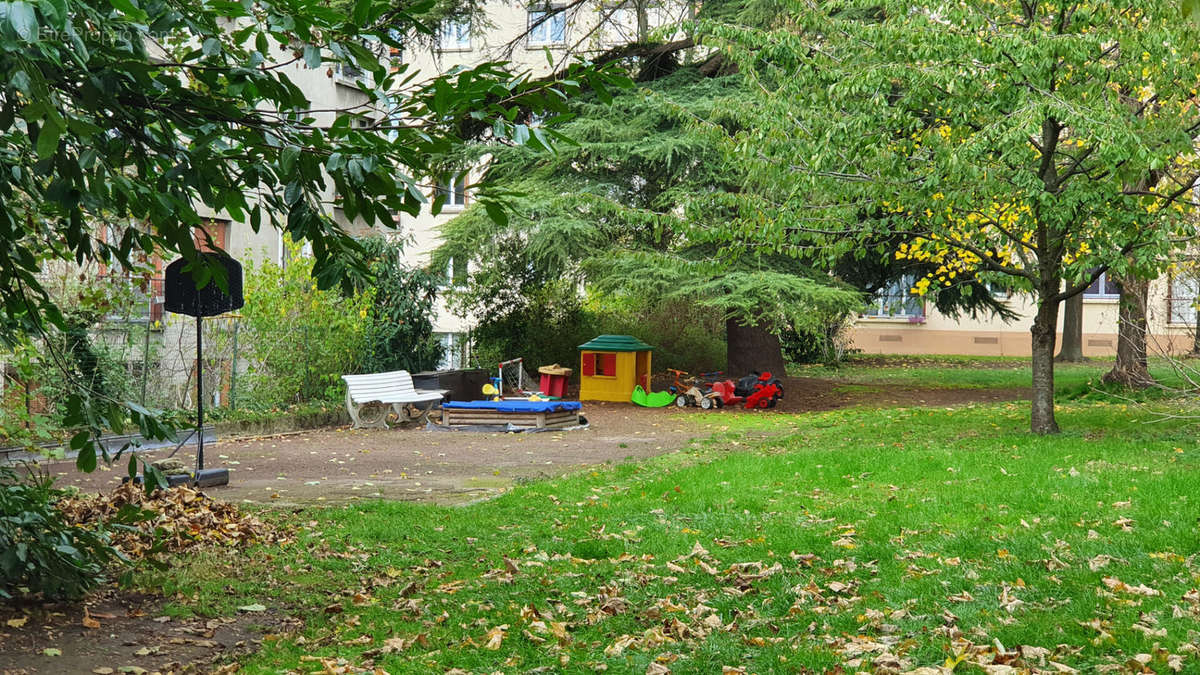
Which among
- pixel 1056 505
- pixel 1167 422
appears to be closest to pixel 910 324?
pixel 1167 422

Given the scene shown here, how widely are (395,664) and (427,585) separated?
57.8 inches

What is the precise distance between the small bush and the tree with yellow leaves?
316 inches

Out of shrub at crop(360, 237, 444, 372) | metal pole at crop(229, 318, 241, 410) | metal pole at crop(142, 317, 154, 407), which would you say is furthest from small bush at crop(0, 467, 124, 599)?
shrub at crop(360, 237, 444, 372)

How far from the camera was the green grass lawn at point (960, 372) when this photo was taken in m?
20.5

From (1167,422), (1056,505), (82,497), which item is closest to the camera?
(1056,505)

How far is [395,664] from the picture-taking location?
5078 mm

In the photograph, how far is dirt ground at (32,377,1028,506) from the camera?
407 inches

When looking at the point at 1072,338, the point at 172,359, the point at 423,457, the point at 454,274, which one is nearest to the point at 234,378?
the point at 172,359

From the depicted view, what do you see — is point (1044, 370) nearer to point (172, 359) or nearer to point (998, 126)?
point (998, 126)

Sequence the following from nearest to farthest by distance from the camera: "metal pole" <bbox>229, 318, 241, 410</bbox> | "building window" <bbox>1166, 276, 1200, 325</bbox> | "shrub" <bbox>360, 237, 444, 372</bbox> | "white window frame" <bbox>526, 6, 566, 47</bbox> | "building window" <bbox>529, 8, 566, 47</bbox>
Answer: "building window" <bbox>1166, 276, 1200, 325</bbox>, "metal pole" <bbox>229, 318, 241, 410</bbox>, "shrub" <bbox>360, 237, 444, 372</bbox>, "building window" <bbox>529, 8, 566, 47</bbox>, "white window frame" <bbox>526, 6, 566, 47</bbox>

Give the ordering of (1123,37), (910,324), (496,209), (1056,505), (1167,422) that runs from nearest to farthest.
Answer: (496,209) < (1056,505) < (1123,37) < (1167,422) < (910,324)

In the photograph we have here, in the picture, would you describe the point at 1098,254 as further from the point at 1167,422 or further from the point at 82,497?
the point at 82,497

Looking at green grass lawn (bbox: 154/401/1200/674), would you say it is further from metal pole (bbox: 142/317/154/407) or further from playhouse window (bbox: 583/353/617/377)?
playhouse window (bbox: 583/353/617/377)

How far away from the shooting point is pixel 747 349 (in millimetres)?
22406
